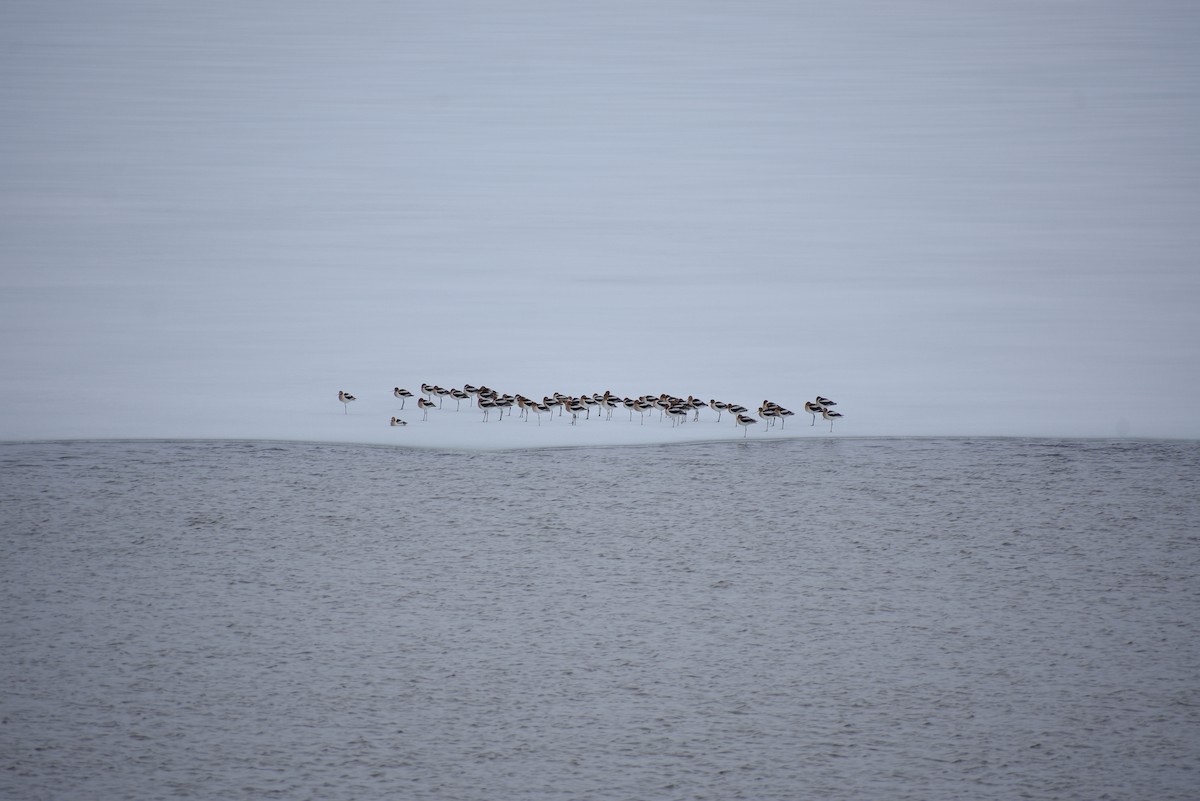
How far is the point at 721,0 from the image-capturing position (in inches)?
1640

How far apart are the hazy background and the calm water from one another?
186cm

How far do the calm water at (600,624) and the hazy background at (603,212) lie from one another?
1.86 meters

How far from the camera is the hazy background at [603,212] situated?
46.1ft

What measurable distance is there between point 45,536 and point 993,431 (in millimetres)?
8621

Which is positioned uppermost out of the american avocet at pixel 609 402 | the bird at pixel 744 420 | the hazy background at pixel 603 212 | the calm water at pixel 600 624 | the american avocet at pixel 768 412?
the hazy background at pixel 603 212

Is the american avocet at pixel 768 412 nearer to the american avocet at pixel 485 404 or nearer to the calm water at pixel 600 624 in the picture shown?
the calm water at pixel 600 624

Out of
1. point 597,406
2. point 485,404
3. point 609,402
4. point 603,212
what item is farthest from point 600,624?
point 603,212

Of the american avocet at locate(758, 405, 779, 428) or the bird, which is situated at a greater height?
the american avocet at locate(758, 405, 779, 428)

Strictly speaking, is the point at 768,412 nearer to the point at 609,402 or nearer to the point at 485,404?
the point at 609,402

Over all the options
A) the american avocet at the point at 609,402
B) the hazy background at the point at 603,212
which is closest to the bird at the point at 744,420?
the hazy background at the point at 603,212

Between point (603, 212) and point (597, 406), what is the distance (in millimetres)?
11054

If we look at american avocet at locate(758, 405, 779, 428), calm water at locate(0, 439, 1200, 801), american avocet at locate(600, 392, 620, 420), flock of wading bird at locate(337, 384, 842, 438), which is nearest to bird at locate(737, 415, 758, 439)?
flock of wading bird at locate(337, 384, 842, 438)

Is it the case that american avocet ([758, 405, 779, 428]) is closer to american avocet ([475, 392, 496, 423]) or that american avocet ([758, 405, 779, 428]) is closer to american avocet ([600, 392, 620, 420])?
american avocet ([600, 392, 620, 420])

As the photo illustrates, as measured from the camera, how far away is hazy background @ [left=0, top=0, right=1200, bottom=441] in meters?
14.1
